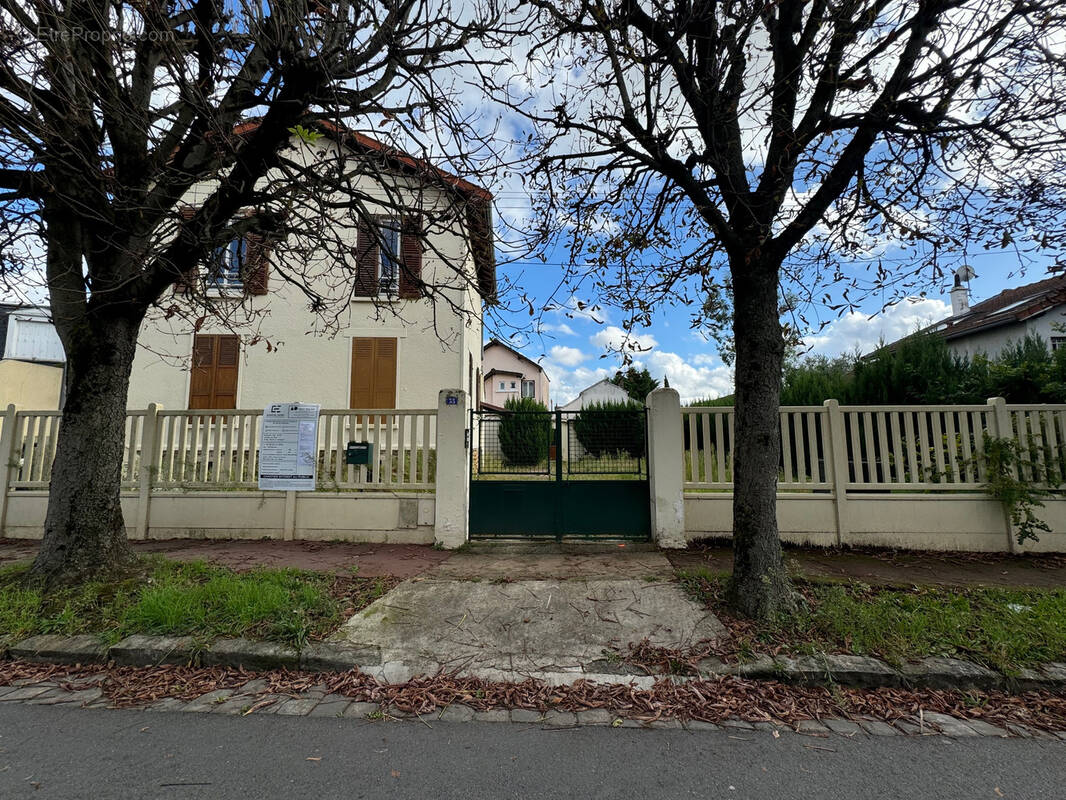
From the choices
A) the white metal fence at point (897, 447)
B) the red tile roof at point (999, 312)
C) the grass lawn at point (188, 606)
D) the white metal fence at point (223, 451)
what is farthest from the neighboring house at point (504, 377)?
the grass lawn at point (188, 606)

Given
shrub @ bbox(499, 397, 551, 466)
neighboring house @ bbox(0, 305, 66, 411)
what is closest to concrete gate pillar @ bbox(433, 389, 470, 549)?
shrub @ bbox(499, 397, 551, 466)

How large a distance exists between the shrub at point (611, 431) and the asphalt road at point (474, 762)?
161 inches

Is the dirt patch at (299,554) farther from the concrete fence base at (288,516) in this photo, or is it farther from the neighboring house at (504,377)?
the neighboring house at (504,377)

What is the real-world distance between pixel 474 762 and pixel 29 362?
77.5ft

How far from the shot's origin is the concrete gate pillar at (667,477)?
629 centimetres

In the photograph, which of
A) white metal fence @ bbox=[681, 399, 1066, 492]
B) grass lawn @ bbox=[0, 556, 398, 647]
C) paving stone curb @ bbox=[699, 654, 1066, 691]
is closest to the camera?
paving stone curb @ bbox=[699, 654, 1066, 691]

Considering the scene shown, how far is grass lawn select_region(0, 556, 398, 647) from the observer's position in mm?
3785

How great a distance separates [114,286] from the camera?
4703 millimetres

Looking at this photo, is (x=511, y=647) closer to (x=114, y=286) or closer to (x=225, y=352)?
(x=114, y=286)

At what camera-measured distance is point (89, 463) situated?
4734mm

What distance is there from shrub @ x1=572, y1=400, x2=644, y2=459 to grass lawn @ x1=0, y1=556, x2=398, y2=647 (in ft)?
10.3

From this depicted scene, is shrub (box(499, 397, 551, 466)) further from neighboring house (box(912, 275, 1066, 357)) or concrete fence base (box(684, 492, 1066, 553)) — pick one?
A: neighboring house (box(912, 275, 1066, 357))

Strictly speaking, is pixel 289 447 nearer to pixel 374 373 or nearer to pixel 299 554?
pixel 299 554

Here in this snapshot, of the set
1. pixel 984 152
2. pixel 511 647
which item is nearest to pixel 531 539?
pixel 511 647
